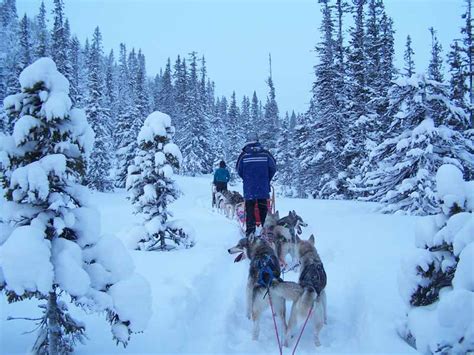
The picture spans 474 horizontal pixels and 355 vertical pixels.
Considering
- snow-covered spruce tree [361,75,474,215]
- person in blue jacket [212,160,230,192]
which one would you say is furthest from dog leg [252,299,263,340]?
person in blue jacket [212,160,230,192]

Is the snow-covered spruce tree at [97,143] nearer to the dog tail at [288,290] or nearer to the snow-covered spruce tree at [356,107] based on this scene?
the snow-covered spruce tree at [356,107]

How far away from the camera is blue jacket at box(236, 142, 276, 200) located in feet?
27.3

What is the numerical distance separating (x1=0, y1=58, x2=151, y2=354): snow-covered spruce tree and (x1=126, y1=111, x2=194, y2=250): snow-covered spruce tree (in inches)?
192

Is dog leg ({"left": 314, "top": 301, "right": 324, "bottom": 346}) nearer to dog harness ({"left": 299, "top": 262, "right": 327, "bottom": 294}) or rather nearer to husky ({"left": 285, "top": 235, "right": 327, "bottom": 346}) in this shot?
husky ({"left": 285, "top": 235, "right": 327, "bottom": 346})

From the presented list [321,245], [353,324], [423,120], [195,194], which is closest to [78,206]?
[353,324]

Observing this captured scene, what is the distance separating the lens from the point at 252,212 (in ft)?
28.5

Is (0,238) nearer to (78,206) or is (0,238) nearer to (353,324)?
(78,206)

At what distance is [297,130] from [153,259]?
72.8 feet

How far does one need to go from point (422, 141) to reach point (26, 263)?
11156mm

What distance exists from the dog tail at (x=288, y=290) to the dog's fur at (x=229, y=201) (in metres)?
9.81

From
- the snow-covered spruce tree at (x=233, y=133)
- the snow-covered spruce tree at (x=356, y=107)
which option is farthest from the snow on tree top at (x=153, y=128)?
the snow-covered spruce tree at (x=233, y=133)

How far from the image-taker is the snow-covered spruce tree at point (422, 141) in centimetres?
1072

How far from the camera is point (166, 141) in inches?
333

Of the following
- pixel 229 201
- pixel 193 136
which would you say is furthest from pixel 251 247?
pixel 193 136
